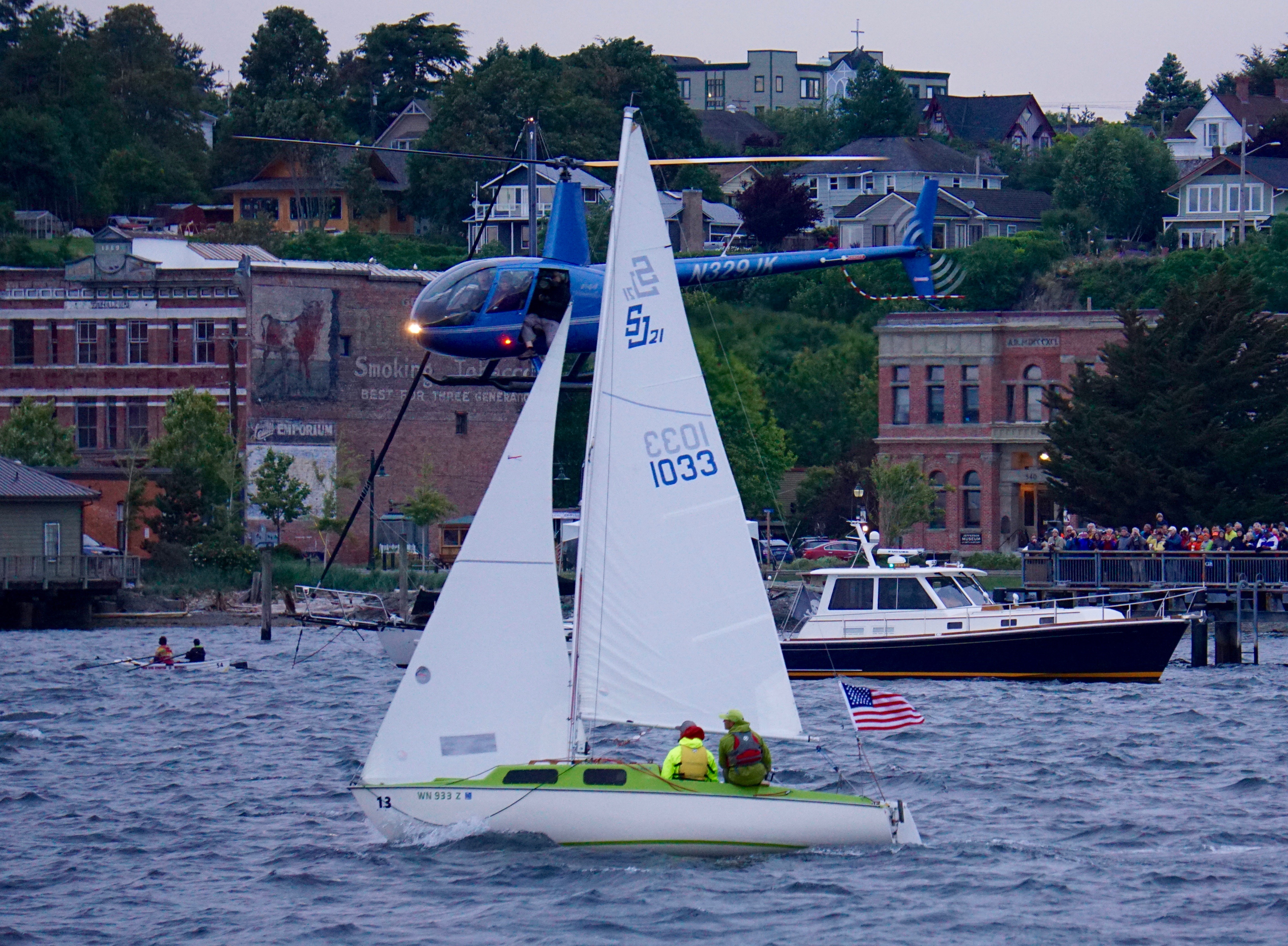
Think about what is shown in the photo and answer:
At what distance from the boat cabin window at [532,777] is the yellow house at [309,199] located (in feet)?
317

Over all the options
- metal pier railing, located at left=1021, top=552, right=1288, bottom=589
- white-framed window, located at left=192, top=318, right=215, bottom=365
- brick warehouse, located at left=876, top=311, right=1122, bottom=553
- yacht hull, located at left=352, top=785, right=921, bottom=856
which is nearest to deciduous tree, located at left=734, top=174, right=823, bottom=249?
brick warehouse, located at left=876, top=311, right=1122, bottom=553

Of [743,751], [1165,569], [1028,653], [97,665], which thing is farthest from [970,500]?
[743,751]

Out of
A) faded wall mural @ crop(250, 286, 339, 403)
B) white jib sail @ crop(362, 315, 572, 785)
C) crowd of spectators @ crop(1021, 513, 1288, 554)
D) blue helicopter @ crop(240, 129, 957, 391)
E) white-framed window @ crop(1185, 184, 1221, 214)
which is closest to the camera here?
white jib sail @ crop(362, 315, 572, 785)

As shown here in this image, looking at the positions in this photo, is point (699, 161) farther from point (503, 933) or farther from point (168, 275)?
point (168, 275)

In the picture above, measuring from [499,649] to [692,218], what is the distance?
303ft

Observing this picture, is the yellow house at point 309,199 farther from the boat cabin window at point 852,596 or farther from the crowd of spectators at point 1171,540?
the boat cabin window at point 852,596

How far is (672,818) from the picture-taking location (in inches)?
885

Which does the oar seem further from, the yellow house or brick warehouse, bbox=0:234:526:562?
the yellow house

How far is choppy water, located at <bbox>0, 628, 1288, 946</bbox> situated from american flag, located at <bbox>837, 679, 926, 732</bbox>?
143cm

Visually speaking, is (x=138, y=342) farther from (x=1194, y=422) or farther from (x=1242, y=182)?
(x=1242, y=182)

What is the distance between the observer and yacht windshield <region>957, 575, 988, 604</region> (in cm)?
4341

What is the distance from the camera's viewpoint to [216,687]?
154ft

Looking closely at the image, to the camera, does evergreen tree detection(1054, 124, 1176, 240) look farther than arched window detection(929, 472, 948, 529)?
Yes

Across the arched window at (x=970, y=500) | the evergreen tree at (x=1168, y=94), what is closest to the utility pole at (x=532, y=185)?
the arched window at (x=970, y=500)
